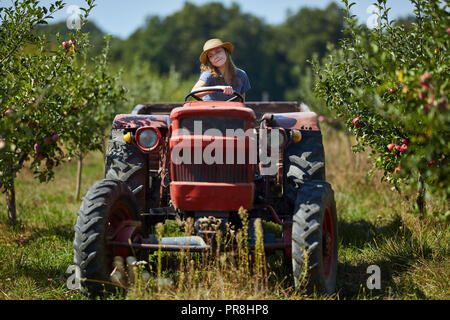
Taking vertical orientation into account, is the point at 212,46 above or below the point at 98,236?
above

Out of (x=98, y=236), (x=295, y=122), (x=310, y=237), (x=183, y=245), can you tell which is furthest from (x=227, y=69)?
(x=98, y=236)

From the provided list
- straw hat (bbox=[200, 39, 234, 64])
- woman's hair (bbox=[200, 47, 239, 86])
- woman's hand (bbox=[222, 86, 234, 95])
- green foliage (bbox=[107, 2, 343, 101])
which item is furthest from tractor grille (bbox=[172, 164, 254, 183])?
green foliage (bbox=[107, 2, 343, 101])

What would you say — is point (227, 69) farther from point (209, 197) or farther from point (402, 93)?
point (402, 93)

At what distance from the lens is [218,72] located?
554 cm

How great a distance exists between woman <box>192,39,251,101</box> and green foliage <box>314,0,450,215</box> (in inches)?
31.8

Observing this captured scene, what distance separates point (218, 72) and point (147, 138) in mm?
1270

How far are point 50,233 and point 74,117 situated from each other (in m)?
1.31

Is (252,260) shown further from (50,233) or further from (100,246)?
(50,233)

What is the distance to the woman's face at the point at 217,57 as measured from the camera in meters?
5.45

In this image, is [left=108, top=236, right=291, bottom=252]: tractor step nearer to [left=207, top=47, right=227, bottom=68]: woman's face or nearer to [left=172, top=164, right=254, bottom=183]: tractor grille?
[left=172, top=164, right=254, bottom=183]: tractor grille

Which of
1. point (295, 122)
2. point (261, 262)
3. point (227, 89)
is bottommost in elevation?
point (261, 262)

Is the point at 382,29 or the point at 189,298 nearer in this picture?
the point at 189,298
